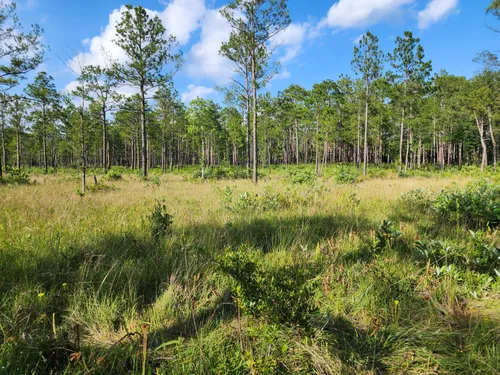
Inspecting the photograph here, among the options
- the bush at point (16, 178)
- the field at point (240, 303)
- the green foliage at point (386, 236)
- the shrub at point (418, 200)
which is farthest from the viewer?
the bush at point (16, 178)

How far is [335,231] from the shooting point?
387 cm

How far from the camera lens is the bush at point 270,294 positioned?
1623 mm

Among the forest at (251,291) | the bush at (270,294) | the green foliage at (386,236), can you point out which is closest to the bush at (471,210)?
the forest at (251,291)

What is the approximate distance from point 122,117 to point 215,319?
39932 mm

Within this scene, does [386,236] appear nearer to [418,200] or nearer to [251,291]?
[251,291]

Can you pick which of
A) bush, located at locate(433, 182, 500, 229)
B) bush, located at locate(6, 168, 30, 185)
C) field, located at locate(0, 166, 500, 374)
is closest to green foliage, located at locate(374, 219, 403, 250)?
field, located at locate(0, 166, 500, 374)

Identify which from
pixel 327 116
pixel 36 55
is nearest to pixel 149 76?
pixel 36 55

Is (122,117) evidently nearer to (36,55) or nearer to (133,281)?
(36,55)

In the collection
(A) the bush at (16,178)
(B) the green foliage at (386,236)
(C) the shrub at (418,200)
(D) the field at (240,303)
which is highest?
(A) the bush at (16,178)

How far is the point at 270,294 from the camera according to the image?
1.69 m

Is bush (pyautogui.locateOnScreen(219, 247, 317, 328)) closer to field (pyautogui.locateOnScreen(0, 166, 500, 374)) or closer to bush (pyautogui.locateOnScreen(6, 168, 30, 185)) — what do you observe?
field (pyautogui.locateOnScreen(0, 166, 500, 374))

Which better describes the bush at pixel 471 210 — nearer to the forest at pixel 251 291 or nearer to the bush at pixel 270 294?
the forest at pixel 251 291

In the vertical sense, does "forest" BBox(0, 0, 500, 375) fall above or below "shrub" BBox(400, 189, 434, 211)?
below

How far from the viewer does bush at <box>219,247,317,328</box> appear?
5.32 ft
